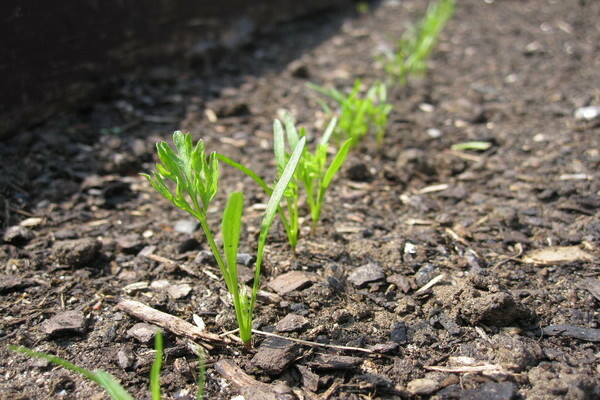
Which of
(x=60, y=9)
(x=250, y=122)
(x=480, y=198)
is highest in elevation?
(x=60, y=9)

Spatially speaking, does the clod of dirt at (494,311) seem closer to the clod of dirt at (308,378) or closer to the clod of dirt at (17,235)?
the clod of dirt at (308,378)

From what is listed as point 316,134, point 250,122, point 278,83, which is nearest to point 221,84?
point 278,83

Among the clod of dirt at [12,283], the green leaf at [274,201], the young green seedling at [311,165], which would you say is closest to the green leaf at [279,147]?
the young green seedling at [311,165]

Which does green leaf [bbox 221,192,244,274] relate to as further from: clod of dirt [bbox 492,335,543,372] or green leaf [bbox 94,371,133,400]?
clod of dirt [bbox 492,335,543,372]

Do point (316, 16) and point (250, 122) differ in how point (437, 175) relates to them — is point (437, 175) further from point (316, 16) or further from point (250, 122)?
point (316, 16)

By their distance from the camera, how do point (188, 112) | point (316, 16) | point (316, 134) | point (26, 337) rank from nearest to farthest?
point (26, 337)
point (316, 134)
point (188, 112)
point (316, 16)

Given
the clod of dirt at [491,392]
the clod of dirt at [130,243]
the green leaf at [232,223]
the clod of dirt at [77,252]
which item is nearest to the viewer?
the green leaf at [232,223]
